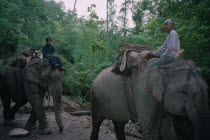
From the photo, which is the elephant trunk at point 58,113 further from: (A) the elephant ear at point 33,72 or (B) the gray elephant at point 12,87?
(B) the gray elephant at point 12,87

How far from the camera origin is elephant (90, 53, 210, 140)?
2.99 meters

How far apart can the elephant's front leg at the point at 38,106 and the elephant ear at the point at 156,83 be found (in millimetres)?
3676

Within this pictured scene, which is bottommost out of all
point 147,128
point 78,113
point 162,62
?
point 78,113

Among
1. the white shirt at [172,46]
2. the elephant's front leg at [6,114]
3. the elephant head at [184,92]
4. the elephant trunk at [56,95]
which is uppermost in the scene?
the white shirt at [172,46]

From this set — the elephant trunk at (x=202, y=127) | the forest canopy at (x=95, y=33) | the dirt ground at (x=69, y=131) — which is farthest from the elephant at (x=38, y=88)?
the elephant trunk at (x=202, y=127)

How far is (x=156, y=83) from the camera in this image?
347 cm

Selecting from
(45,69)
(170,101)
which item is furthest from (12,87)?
(170,101)

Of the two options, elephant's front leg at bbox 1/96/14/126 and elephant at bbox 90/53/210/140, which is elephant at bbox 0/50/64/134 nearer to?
elephant's front leg at bbox 1/96/14/126

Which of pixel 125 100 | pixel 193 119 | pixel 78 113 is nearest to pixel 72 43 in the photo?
pixel 78 113

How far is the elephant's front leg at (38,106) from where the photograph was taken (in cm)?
616

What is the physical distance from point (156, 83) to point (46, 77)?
373 cm

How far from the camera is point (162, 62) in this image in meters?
3.91

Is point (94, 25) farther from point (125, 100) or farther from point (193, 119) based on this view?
point (193, 119)

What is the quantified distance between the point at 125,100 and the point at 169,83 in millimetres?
1304
